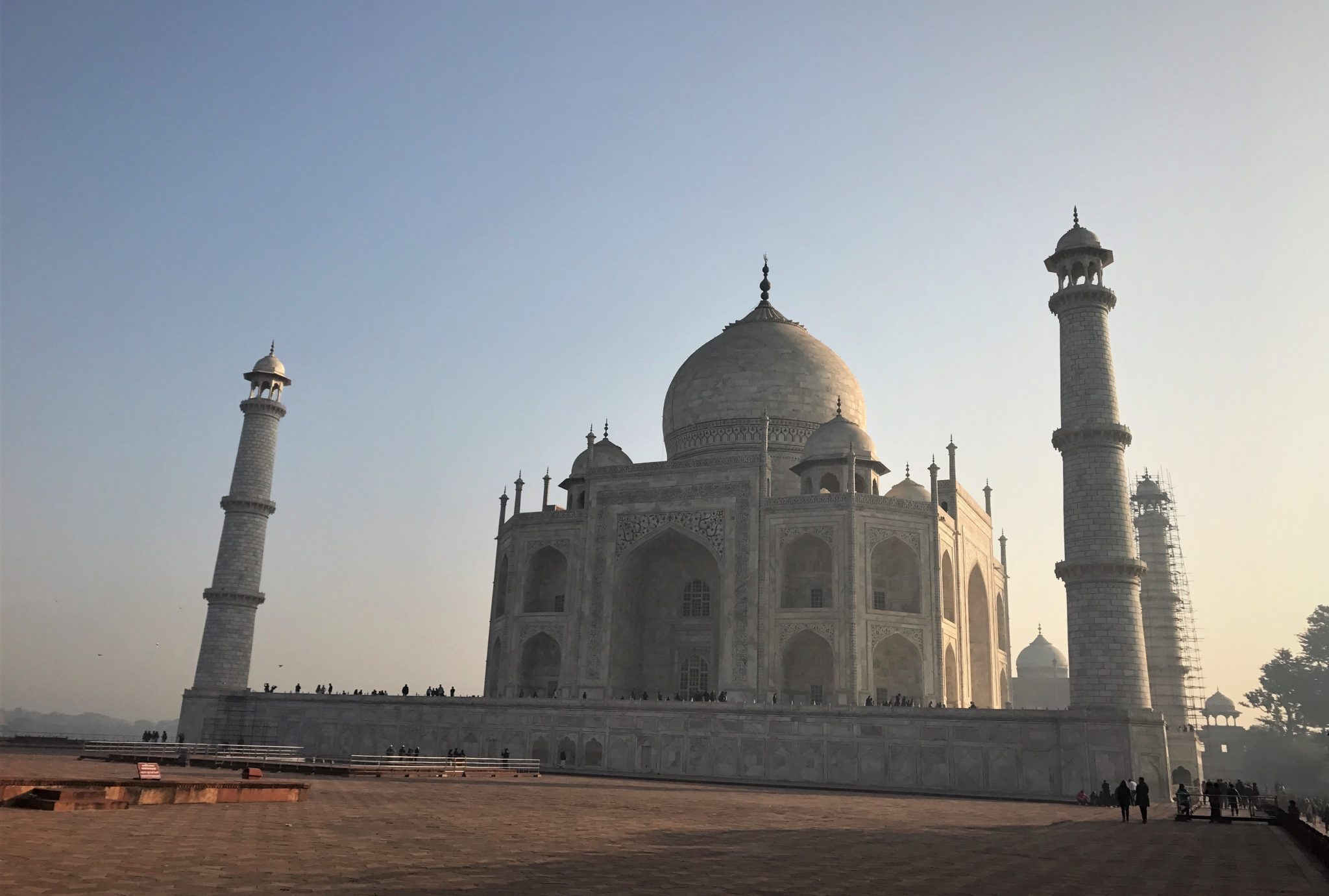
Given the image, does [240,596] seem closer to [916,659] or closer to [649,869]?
[916,659]

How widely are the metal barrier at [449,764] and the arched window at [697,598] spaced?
338 inches

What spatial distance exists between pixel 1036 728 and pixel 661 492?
13035 millimetres

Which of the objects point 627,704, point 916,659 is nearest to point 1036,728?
point 916,659

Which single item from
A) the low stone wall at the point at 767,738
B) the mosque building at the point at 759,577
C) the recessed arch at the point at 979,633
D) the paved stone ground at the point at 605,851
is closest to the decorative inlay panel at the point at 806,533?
the mosque building at the point at 759,577

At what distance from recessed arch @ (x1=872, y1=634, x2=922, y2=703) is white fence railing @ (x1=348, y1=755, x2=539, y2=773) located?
9912 mm

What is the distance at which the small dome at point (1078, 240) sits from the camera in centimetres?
2417

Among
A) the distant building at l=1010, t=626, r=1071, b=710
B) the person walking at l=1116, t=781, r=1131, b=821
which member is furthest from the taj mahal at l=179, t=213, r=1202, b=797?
the distant building at l=1010, t=626, r=1071, b=710

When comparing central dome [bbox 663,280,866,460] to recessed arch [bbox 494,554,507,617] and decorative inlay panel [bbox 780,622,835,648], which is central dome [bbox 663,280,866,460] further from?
decorative inlay panel [bbox 780,622,835,648]

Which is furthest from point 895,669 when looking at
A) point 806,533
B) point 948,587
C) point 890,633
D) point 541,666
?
point 541,666

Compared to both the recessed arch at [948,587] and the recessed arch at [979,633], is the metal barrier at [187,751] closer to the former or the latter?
the recessed arch at [948,587]

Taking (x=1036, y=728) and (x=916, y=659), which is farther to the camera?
(x=916, y=659)

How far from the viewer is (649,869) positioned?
788 cm

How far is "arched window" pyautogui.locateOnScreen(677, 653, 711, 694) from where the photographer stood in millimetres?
31562

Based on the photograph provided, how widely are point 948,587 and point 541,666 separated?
12.5 m
